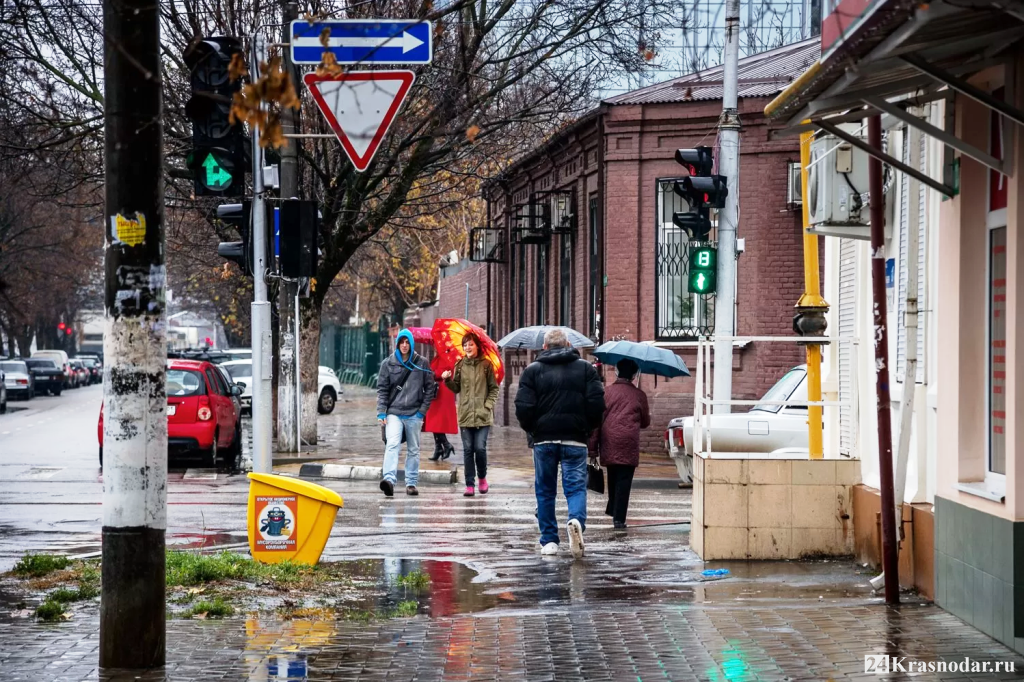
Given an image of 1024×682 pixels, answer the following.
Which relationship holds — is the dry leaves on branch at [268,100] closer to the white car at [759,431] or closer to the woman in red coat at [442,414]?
the white car at [759,431]

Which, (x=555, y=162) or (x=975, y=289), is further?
(x=555, y=162)

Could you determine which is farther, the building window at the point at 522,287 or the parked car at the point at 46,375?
the parked car at the point at 46,375

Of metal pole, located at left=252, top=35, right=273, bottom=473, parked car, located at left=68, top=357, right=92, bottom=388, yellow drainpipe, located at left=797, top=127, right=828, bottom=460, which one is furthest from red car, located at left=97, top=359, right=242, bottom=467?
parked car, located at left=68, top=357, right=92, bottom=388

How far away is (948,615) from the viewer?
8336mm

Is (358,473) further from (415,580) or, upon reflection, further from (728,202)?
(415,580)

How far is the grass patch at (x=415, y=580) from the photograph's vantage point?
994 cm

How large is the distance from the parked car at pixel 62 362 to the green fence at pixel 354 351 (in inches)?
552

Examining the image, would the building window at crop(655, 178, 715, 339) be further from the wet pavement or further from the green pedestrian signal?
the wet pavement

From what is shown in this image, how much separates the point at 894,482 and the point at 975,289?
171cm

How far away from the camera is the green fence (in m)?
66.3

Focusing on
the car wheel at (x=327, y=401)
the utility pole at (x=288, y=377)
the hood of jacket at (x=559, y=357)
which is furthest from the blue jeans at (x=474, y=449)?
the car wheel at (x=327, y=401)

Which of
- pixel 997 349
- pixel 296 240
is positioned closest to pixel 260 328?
pixel 296 240

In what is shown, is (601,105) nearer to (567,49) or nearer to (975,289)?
(567,49)

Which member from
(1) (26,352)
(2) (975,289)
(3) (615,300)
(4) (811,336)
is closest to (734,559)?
(4) (811,336)
